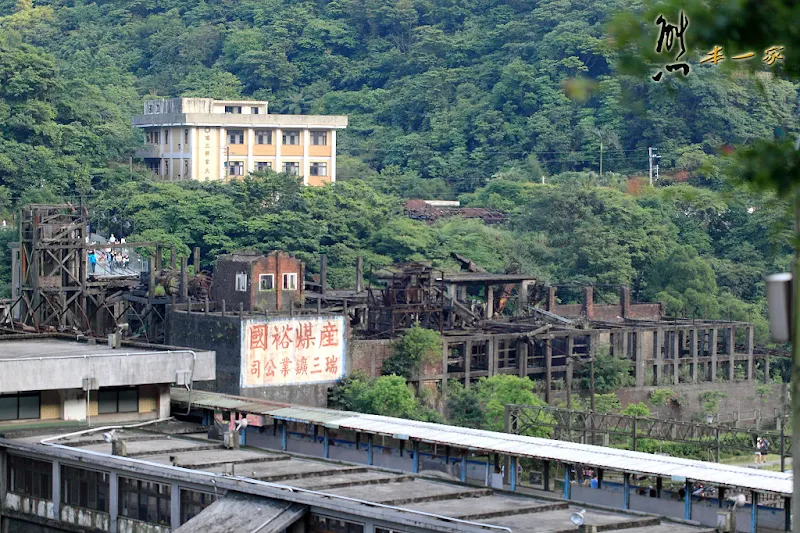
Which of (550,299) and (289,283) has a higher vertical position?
(289,283)

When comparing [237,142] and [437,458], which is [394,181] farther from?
[437,458]

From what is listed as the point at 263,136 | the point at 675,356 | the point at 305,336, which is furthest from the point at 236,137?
the point at 305,336

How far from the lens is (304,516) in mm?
18172

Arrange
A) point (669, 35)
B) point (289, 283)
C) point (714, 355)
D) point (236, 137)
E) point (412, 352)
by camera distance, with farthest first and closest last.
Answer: point (236, 137) < point (714, 355) < point (412, 352) < point (289, 283) < point (669, 35)

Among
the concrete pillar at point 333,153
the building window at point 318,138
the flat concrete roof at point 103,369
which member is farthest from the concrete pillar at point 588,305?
the flat concrete roof at point 103,369

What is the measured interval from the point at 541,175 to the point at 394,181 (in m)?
8.46

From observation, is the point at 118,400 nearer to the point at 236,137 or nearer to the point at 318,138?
the point at 236,137

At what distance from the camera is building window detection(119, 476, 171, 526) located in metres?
20.2

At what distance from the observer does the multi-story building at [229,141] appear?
254 feet

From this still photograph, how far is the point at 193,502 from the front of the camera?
19.7 m

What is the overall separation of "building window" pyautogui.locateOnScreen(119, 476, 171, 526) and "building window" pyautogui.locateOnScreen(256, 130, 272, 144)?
5934cm

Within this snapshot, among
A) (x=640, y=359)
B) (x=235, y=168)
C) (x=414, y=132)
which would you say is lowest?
(x=640, y=359)

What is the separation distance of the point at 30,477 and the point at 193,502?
4212 mm

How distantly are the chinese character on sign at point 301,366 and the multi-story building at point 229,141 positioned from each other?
101 feet
